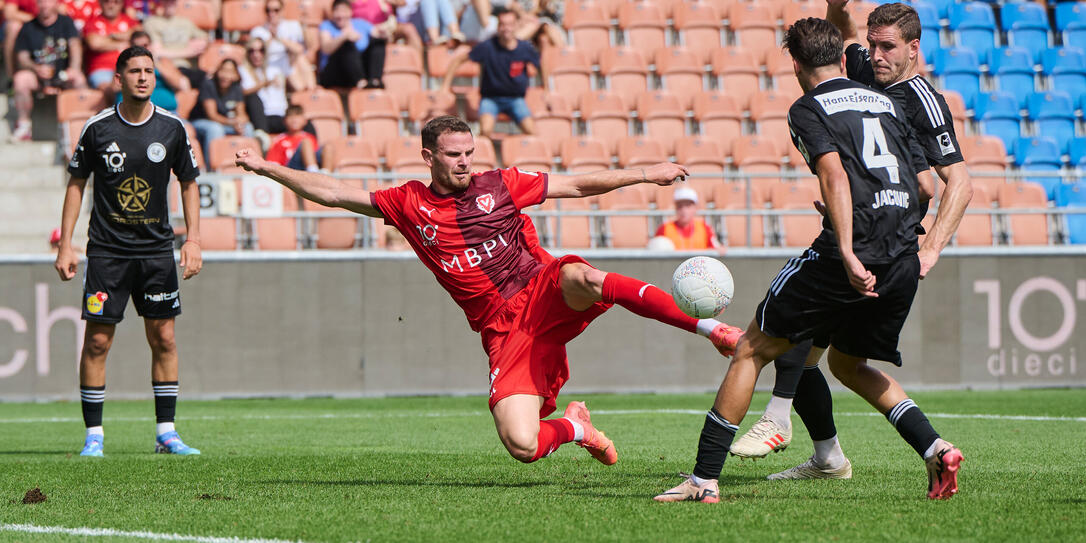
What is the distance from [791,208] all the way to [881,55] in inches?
371

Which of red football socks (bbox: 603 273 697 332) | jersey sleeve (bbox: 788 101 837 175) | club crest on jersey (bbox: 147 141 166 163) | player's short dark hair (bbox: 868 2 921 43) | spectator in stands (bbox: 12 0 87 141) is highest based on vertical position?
spectator in stands (bbox: 12 0 87 141)

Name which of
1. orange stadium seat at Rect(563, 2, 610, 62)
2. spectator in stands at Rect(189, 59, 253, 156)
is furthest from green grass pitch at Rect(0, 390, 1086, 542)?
orange stadium seat at Rect(563, 2, 610, 62)

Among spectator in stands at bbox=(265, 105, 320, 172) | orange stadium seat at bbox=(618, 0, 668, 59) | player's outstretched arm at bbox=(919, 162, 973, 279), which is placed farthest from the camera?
orange stadium seat at bbox=(618, 0, 668, 59)

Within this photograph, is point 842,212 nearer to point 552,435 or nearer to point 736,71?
point 552,435

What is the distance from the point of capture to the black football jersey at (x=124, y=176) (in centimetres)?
808

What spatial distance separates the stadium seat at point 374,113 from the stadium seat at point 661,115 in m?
3.50

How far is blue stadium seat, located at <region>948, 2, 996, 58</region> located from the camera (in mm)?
20578

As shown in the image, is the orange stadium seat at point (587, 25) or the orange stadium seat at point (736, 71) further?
the orange stadium seat at point (587, 25)

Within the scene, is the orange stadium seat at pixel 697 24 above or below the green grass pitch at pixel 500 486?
above

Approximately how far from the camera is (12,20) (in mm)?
16859

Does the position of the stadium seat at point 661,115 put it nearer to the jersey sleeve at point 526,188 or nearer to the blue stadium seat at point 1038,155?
the blue stadium seat at point 1038,155

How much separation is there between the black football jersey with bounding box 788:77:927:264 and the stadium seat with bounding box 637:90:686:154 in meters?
12.3

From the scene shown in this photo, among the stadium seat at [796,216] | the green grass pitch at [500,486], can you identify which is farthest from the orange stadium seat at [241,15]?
the green grass pitch at [500,486]

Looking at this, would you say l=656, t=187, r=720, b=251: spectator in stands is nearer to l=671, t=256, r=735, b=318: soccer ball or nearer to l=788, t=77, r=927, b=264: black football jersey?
l=671, t=256, r=735, b=318: soccer ball
